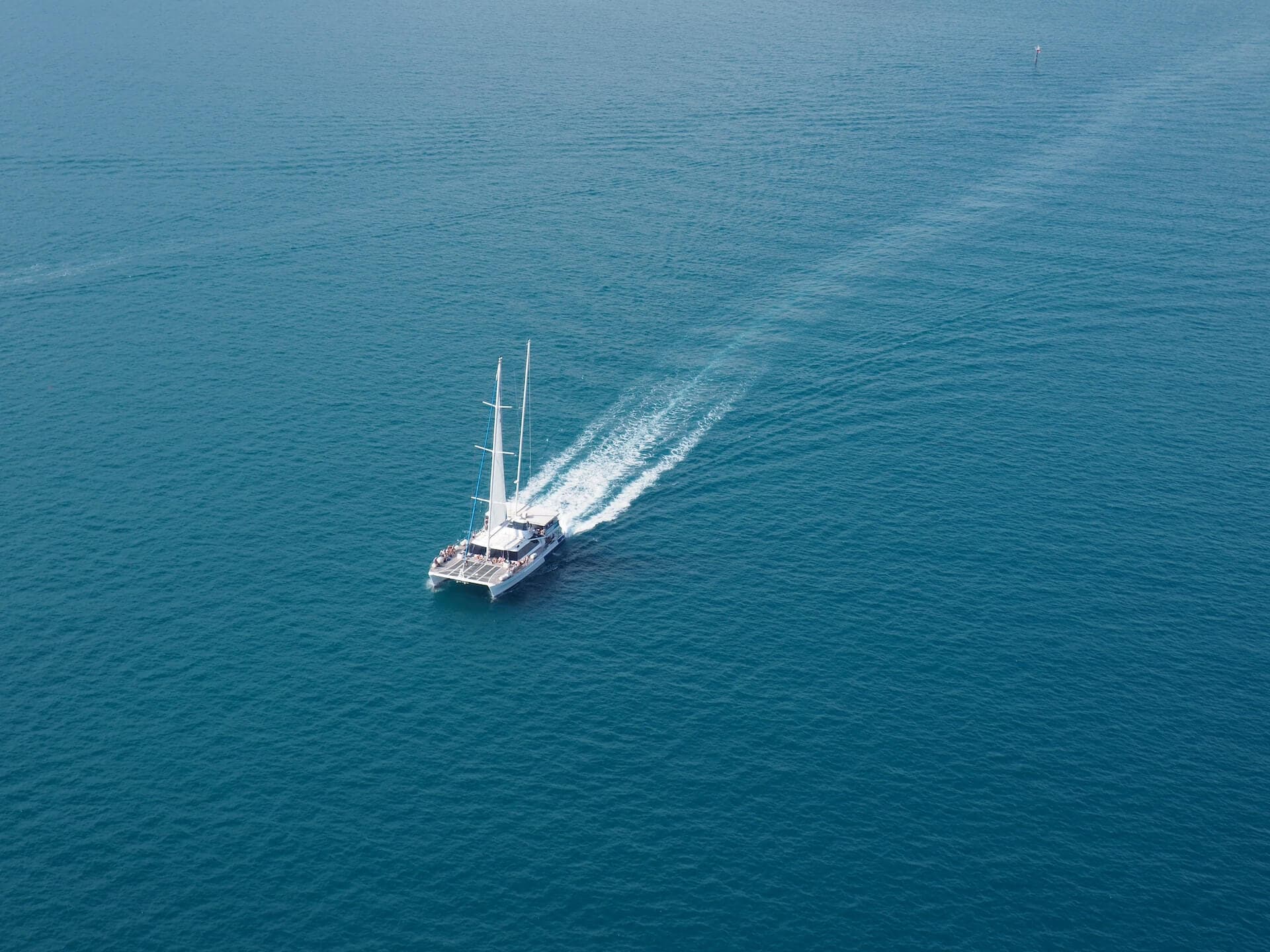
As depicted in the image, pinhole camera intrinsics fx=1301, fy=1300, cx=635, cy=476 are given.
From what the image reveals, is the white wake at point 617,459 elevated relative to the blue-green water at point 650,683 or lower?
elevated

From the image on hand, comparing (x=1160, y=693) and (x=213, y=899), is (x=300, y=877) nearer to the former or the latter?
(x=213, y=899)

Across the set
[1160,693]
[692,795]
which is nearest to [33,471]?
[692,795]

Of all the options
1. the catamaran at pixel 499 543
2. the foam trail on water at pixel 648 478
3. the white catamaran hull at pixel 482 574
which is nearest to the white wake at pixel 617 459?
the foam trail on water at pixel 648 478

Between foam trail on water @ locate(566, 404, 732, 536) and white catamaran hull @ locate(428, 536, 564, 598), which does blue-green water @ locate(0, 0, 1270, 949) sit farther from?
white catamaran hull @ locate(428, 536, 564, 598)

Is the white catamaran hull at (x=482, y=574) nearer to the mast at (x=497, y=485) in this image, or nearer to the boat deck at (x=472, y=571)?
the boat deck at (x=472, y=571)

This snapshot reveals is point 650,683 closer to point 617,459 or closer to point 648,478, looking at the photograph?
point 648,478

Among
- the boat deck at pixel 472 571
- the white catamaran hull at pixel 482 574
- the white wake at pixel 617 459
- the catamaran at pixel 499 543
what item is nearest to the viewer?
the boat deck at pixel 472 571

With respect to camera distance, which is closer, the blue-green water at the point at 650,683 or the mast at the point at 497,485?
the blue-green water at the point at 650,683
